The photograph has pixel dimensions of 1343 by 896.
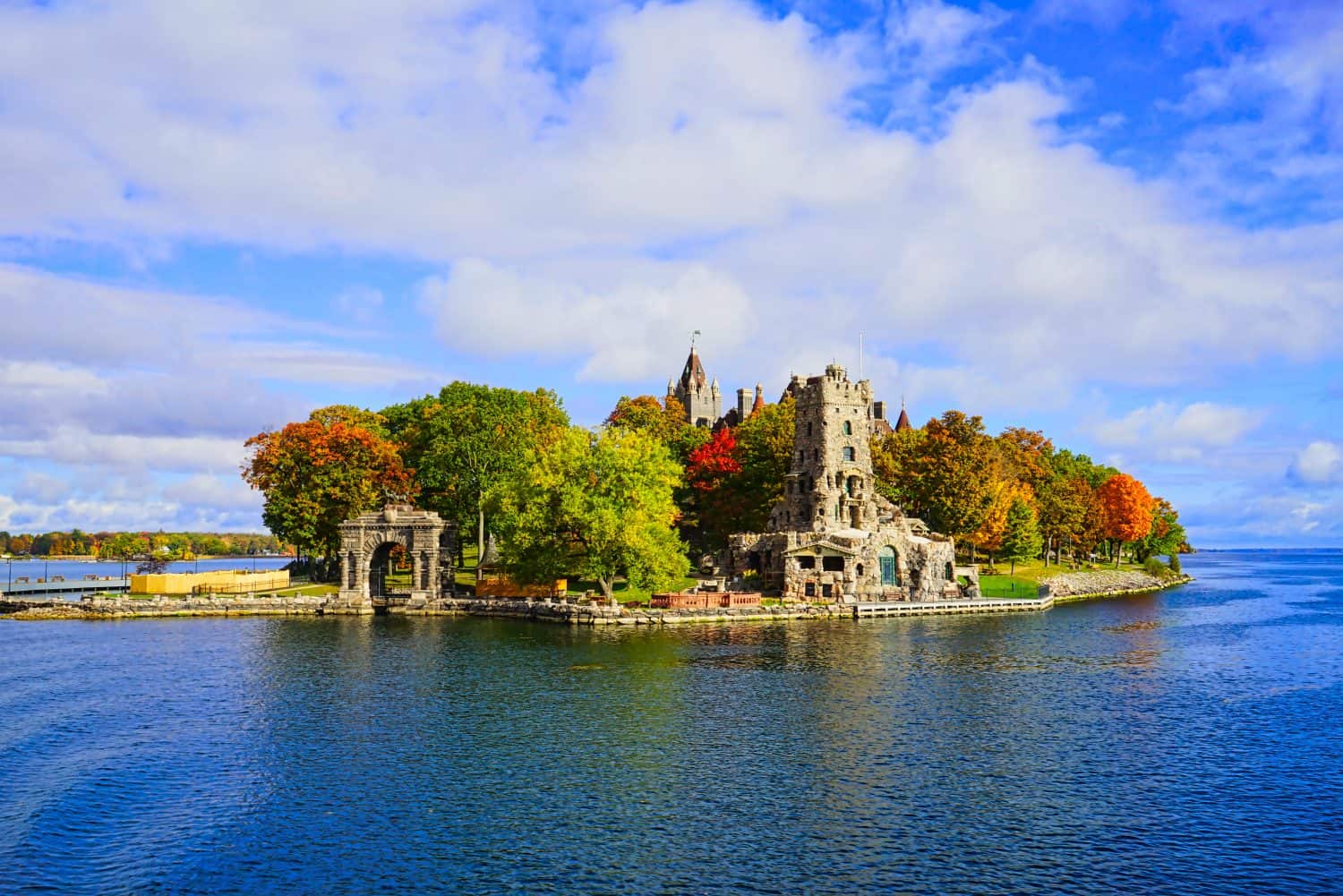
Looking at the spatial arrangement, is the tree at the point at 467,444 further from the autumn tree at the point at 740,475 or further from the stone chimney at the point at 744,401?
the stone chimney at the point at 744,401

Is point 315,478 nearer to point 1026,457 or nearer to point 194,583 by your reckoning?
point 194,583

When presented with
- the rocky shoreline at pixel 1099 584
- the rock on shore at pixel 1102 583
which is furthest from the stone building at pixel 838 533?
the rock on shore at pixel 1102 583

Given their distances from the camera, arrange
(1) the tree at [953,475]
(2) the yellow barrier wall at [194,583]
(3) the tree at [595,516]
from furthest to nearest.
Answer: (1) the tree at [953,475], (2) the yellow barrier wall at [194,583], (3) the tree at [595,516]

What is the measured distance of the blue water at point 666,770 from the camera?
91.3 ft

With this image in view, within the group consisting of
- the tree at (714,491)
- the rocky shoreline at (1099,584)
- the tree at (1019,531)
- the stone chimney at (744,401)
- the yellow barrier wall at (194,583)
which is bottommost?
the rocky shoreline at (1099,584)

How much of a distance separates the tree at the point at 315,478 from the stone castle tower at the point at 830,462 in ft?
134

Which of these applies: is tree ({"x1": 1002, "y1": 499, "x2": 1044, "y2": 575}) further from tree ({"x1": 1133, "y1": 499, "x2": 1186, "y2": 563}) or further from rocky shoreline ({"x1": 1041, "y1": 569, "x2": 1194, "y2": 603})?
tree ({"x1": 1133, "y1": 499, "x2": 1186, "y2": 563})

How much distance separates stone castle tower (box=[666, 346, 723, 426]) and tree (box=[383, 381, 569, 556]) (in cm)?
6440

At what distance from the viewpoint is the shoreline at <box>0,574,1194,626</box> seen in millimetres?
81125

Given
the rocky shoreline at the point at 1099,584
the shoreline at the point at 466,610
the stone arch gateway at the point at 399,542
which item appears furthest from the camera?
the rocky shoreline at the point at 1099,584

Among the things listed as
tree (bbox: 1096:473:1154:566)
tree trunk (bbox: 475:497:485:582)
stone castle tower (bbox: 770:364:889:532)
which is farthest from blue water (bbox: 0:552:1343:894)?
tree (bbox: 1096:473:1154:566)

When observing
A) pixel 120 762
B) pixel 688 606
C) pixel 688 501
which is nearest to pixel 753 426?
pixel 688 501

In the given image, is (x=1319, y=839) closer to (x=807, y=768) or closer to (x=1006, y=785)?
(x=1006, y=785)

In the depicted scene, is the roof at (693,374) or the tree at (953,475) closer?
the tree at (953,475)
